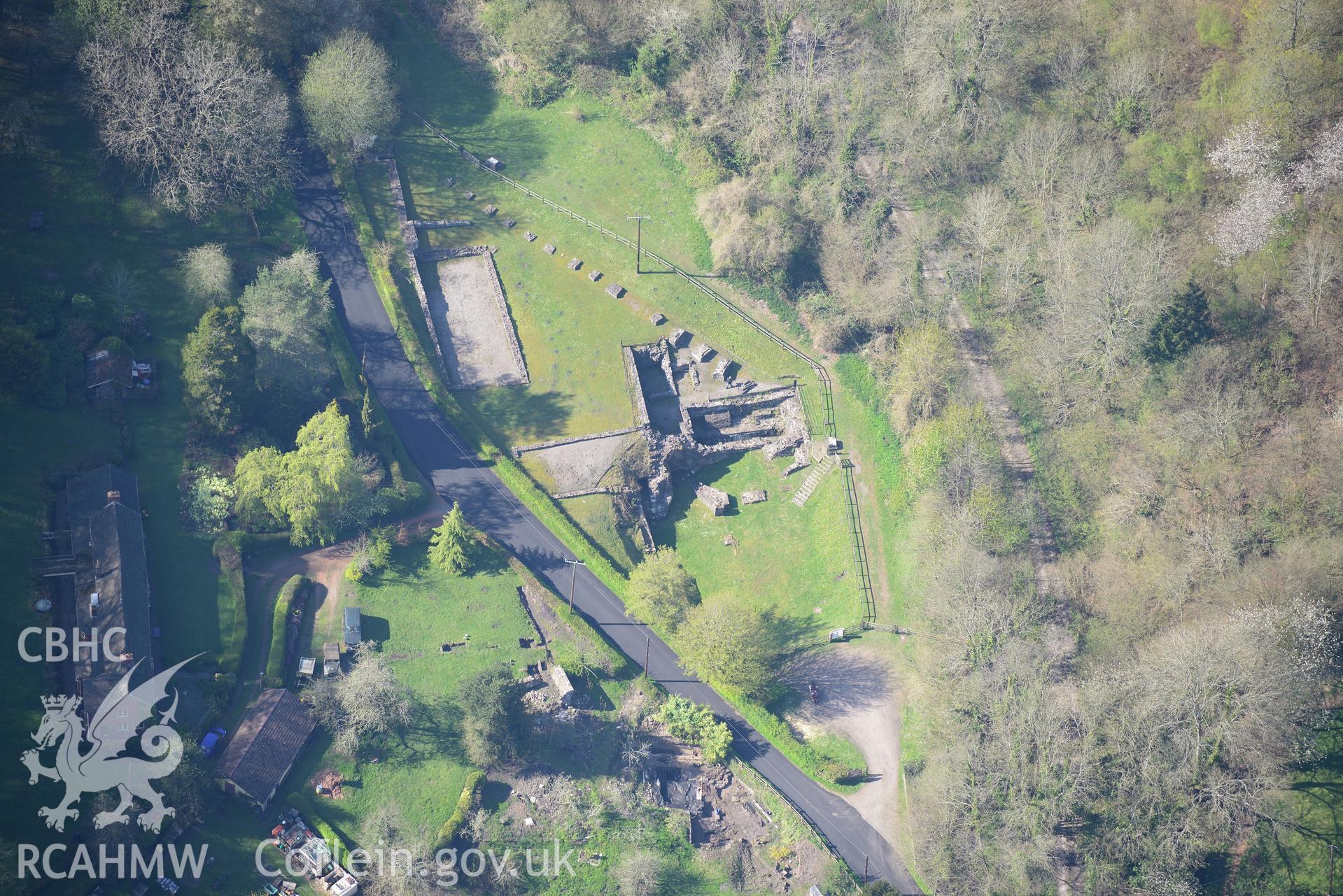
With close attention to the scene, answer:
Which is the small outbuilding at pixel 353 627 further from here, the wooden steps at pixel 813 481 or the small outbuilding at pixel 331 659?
the wooden steps at pixel 813 481

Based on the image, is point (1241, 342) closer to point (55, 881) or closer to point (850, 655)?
point (850, 655)

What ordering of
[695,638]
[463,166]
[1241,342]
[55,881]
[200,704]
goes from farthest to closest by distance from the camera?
[463,166] → [1241,342] → [695,638] → [200,704] → [55,881]

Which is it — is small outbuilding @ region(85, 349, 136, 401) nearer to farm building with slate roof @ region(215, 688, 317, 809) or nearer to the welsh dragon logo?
the welsh dragon logo

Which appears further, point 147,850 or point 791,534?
point 791,534

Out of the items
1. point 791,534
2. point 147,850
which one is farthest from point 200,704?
point 791,534

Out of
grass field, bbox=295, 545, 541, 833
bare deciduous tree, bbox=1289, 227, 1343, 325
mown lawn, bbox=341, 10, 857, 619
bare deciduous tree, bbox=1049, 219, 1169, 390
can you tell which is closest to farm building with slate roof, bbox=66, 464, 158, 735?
grass field, bbox=295, 545, 541, 833

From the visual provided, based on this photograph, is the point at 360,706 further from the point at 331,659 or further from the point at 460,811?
the point at 460,811
